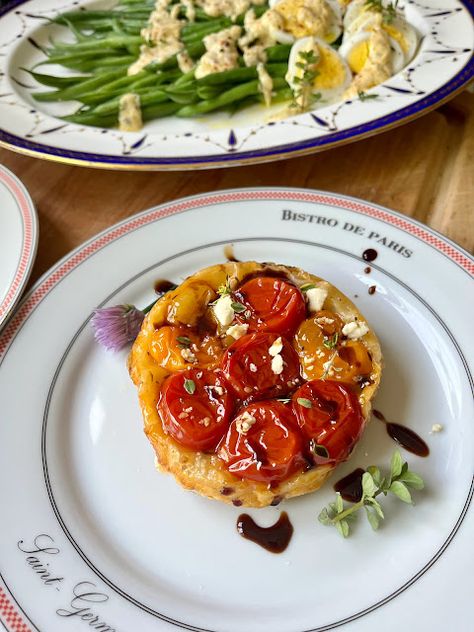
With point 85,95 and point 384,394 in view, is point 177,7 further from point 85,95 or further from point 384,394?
point 384,394

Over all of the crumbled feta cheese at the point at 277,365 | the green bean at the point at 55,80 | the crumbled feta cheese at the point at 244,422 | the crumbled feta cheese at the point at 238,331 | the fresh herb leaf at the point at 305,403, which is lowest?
the crumbled feta cheese at the point at 244,422

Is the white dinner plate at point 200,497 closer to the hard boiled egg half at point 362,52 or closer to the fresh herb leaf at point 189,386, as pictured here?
the fresh herb leaf at point 189,386

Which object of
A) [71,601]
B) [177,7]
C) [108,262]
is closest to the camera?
[71,601]

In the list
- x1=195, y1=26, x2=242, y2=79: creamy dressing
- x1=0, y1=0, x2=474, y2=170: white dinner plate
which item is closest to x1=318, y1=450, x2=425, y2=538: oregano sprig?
x1=0, y1=0, x2=474, y2=170: white dinner plate

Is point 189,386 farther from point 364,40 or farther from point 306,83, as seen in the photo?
point 364,40

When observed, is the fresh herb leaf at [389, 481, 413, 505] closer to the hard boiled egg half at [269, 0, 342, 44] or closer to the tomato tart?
the tomato tart

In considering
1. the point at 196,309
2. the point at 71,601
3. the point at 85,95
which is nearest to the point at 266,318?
the point at 196,309

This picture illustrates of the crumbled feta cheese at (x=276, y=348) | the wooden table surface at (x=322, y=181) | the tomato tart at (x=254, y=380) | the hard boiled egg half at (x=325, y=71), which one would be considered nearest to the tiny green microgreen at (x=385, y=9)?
the hard boiled egg half at (x=325, y=71)

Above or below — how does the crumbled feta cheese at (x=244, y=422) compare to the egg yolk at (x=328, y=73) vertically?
below

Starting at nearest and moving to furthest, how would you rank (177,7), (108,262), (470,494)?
(470,494) → (108,262) → (177,7)
